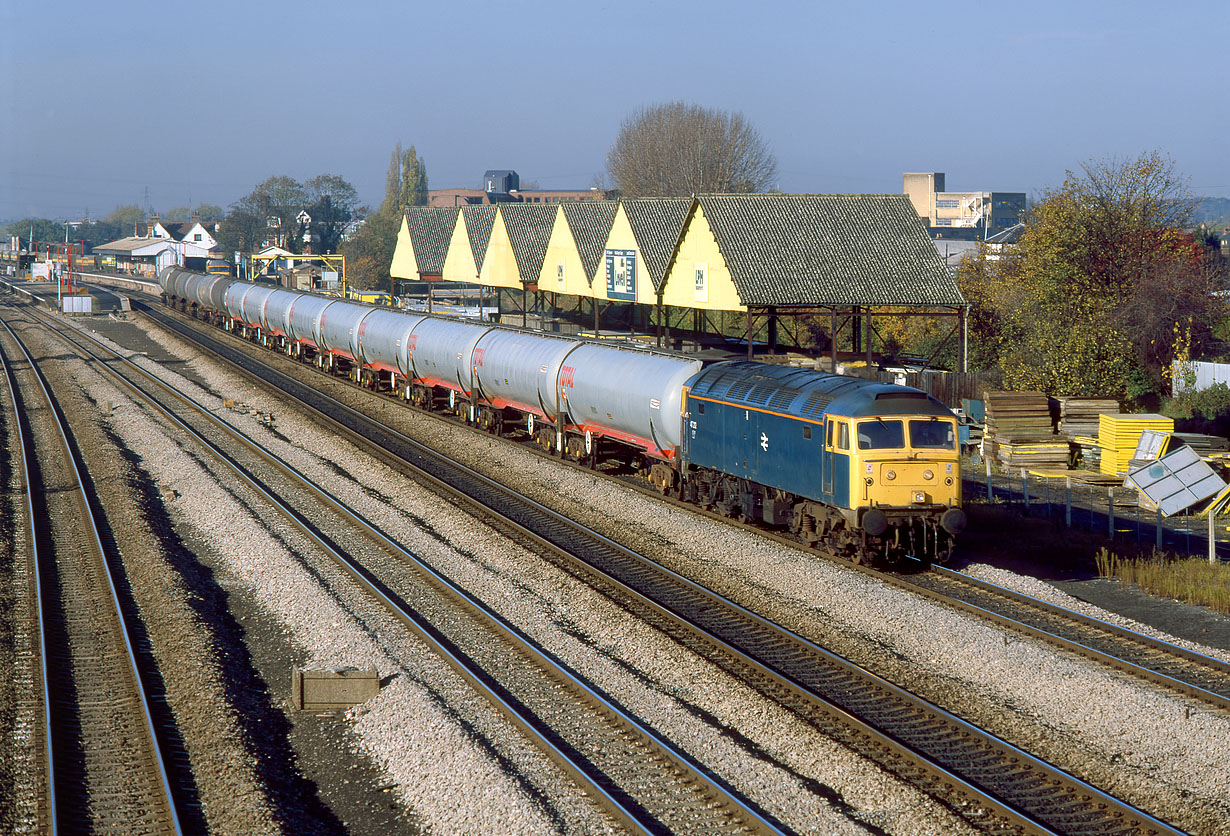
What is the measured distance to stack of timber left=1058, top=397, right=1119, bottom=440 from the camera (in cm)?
3278

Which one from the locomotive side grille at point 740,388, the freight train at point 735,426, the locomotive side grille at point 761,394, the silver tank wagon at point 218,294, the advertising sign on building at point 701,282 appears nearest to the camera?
the freight train at point 735,426

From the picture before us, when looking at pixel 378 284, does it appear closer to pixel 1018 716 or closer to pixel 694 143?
pixel 694 143

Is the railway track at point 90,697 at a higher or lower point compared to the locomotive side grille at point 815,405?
lower

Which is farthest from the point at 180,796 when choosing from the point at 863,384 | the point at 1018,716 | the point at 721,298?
the point at 721,298

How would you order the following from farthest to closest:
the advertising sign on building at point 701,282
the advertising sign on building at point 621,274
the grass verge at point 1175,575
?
the advertising sign on building at point 621,274
the advertising sign on building at point 701,282
the grass verge at point 1175,575

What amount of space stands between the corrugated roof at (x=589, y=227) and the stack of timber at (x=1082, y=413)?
2533cm

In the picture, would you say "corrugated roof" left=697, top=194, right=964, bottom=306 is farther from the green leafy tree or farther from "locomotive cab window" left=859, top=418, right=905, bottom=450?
the green leafy tree

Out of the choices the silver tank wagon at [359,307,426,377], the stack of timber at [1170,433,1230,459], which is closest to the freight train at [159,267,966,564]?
the silver tank wagon at [359,307,426,377]

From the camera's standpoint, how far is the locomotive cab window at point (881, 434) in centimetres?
1994

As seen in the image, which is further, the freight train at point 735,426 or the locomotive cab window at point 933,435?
the locomotive cab window at point 933,435

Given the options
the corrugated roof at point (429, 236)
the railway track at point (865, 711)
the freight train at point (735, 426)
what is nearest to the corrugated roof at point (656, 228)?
the freight train at point (735, 426)

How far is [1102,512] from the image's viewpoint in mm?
27266

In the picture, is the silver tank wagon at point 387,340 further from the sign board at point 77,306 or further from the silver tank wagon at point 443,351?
the sign board at point 77,306

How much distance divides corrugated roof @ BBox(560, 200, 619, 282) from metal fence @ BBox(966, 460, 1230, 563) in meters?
26.6
